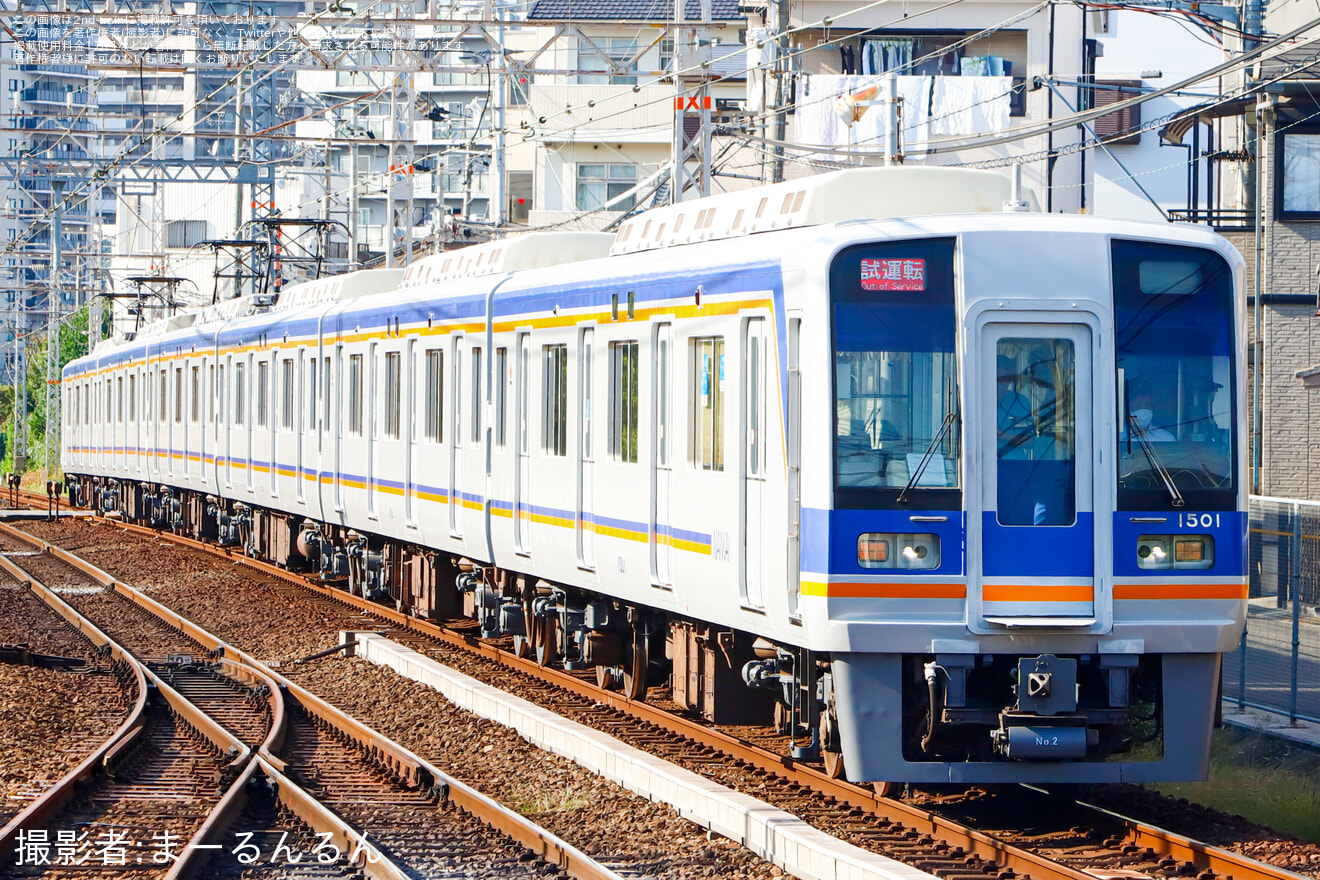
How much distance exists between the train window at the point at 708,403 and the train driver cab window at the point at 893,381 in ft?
4.10

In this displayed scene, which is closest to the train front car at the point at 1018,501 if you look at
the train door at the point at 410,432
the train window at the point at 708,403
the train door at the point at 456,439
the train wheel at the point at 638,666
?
the train window at the point at 708,403

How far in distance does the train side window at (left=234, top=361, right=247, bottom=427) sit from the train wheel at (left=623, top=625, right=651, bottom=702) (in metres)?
11.7

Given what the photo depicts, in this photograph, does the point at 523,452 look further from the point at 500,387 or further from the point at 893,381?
the point at 893,381

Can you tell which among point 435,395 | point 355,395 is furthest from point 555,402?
point 355,395

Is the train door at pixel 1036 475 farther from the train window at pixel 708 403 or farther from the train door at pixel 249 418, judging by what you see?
the train door at pixel 249 418

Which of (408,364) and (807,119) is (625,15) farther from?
(408,364)

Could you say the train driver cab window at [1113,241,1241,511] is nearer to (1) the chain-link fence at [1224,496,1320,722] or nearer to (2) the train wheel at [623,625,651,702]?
(1) the chain-link fence at [1224,496,1320,722]

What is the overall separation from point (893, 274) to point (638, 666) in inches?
168

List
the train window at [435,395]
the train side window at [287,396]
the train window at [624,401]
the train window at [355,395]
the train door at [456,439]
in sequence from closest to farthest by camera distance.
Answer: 1. the train window at [624,401]
2. the train door at [456,439]
3. the train window at [435,395]
4. the train window at [355,395]
5. the train side window at [287,396]

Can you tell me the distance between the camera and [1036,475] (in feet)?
26.1

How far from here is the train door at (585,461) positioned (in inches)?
439

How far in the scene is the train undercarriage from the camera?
25.6 feet

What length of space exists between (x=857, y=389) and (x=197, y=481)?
18909 mm

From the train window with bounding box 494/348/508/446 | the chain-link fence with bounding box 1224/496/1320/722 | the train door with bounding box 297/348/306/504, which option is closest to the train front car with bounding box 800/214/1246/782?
the chain-link fence with bounding box 1224/496/1320/722
